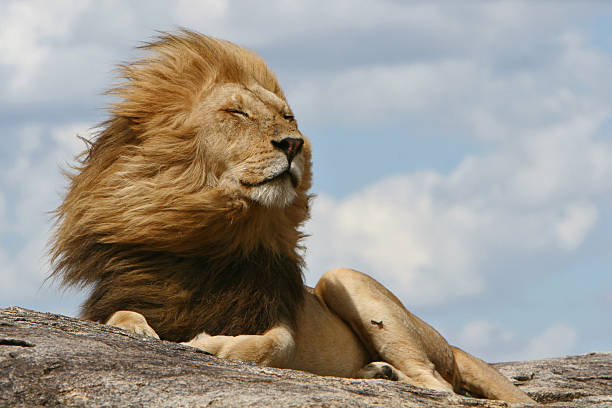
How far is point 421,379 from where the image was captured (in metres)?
4.96

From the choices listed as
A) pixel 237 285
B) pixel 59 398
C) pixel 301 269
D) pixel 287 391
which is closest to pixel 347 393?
pixel 287 391

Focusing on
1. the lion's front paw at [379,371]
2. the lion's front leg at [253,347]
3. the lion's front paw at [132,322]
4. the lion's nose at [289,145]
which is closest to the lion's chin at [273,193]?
the lion's nose at [289,145]

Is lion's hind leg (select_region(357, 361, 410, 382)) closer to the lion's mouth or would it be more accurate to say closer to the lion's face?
the lion's face

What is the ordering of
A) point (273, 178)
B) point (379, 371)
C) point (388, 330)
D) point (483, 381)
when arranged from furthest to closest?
point (483, 381) < point (388, 330) < point (379, 371) < point (273, 178)

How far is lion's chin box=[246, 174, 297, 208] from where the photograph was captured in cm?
436

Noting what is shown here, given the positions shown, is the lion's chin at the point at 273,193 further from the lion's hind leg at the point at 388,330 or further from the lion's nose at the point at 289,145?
the lion's hind leg at the point at 388,330

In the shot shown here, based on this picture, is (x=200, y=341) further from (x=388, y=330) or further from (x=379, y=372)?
(x=388, y=330)

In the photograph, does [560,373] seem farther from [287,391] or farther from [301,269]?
[287,391]

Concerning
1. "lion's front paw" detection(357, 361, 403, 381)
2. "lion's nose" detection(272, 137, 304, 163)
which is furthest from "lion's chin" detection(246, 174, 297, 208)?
"lion's front paw" detection(357, 361, 403, 381)

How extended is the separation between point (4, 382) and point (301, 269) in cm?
232

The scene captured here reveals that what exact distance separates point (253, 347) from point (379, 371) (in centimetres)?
96

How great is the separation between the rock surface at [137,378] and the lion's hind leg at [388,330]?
4.41ft

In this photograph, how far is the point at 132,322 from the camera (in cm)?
415

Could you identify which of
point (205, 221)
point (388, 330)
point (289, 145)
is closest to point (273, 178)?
point (289, 145)
